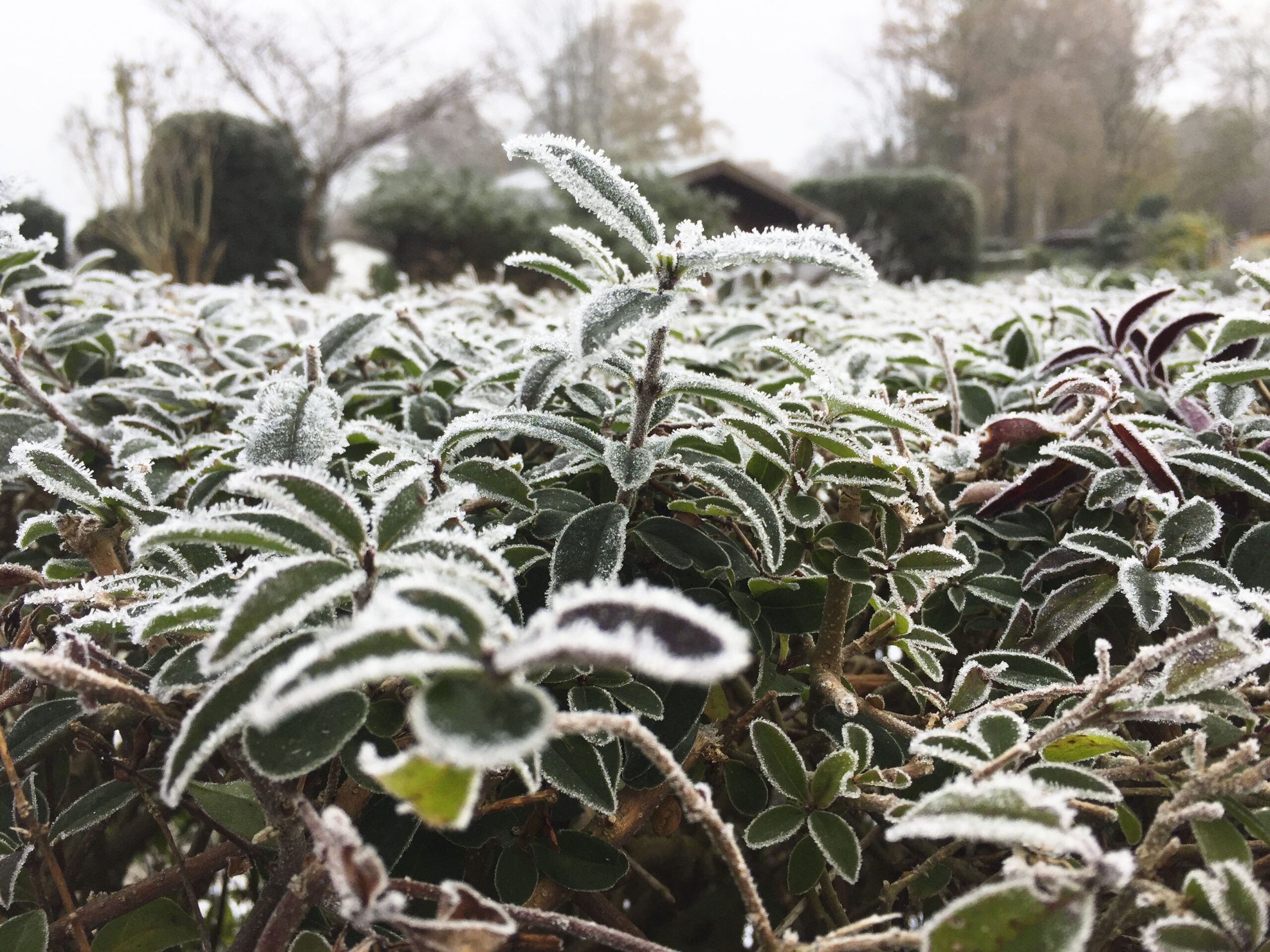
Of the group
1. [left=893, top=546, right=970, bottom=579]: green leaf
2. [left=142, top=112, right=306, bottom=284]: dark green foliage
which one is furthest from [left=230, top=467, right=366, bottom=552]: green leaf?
[left=142, top=112, right=306, bottom=284]: dark green foliage

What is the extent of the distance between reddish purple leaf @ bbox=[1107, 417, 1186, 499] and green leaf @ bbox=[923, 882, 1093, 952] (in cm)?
61

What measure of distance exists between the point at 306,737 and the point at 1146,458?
91cm

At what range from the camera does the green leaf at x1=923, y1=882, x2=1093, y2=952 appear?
0.43m

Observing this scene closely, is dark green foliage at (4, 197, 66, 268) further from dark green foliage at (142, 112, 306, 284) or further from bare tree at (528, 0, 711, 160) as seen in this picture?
bare tree at (528, 0, 711, 160)

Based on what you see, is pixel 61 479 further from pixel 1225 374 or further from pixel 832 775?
pixel 1225 374

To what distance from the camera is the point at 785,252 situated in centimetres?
70

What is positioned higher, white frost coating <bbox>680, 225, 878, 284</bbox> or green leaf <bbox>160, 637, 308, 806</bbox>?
white frost coating <bbox>680, 225, 878, 284</bbox>

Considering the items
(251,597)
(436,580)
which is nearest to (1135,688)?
(436,580)

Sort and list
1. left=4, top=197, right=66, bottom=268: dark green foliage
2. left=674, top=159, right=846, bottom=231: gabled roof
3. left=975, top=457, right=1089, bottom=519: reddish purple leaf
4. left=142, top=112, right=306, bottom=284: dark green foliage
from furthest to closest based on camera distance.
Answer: left=674, top=159, right=846, bottom=231: gabled roof → left=142, top=112, right=306, bottom=284: dark green foliage → left=4, top=197, right=66, bottom=268: dark green foliage → left=975, top=457, right=1089, bottom=519: reddish purple leaf

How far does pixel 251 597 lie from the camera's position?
0.48 meters

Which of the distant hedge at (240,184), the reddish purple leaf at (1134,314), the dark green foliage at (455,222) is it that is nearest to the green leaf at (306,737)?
the reddish purple leaf at (1134,314)

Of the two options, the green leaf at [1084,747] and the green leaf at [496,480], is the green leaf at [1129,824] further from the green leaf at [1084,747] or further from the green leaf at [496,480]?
the green leaf at [496,480]

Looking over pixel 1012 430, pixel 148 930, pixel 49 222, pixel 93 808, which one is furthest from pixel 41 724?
pixel 49 222

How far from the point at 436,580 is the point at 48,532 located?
2.13 ft
